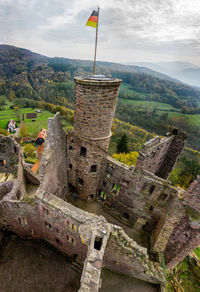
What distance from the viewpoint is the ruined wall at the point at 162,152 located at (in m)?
11.7

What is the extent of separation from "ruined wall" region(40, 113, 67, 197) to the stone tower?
33.7 inches

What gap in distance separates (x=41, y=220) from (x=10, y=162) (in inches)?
389

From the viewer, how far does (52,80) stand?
211ft

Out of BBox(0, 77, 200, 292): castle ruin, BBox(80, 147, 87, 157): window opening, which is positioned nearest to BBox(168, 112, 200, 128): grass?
BBox(0, 77, 200, 292): castle ruin

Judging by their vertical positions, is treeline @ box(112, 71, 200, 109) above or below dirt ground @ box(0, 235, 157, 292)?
above

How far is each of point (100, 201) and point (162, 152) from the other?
828cm

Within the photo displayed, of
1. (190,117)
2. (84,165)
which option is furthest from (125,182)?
(190,117)

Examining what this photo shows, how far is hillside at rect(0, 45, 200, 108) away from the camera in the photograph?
65.4 metres

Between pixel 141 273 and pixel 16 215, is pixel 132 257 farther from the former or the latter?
pixel 16 215

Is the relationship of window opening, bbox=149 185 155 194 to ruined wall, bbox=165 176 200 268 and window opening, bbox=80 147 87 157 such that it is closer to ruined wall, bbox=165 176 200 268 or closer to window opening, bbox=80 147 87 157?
ruined wall, bbox=165 176 200 268

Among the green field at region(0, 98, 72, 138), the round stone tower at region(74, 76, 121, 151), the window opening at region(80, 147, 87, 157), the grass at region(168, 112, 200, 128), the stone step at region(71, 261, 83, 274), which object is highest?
the round stone tower at region(74, 76, 121, 151)

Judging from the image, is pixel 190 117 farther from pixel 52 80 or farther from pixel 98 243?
Result: pixel 98 243

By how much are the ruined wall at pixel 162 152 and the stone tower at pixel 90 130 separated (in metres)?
3.25

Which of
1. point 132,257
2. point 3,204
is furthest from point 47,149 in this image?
point 132,257
